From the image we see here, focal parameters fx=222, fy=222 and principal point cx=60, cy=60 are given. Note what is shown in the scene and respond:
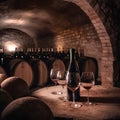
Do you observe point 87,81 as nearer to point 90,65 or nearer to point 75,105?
point 75,105

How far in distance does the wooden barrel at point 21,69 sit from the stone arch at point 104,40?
1.60m

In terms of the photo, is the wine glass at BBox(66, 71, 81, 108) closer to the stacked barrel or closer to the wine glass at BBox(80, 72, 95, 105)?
the wine glass at BBox(80, 72, 95, 105)

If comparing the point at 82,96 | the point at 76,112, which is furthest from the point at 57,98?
the point at 76,112

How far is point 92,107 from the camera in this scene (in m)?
1.57

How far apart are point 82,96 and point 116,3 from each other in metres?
2.93

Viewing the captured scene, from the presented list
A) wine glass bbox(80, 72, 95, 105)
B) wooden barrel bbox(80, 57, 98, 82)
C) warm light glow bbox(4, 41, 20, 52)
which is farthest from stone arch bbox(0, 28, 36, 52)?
wine glass bbox(80, 72, 95, 105)

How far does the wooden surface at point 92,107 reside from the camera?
1.38m

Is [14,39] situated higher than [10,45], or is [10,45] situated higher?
[14,39]

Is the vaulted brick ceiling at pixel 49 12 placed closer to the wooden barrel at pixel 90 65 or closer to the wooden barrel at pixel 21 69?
the wooden barrel at pixel 90 65

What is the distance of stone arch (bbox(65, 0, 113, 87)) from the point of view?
412 centimetres

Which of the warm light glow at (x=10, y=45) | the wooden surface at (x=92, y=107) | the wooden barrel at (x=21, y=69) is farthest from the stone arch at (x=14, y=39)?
the wooden surface at (x=92, y=107)

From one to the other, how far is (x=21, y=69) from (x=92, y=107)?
3.38 metres

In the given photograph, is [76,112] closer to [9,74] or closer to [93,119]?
[93,119]

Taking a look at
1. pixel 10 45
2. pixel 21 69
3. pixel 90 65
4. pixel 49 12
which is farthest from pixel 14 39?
pixel 21 69
